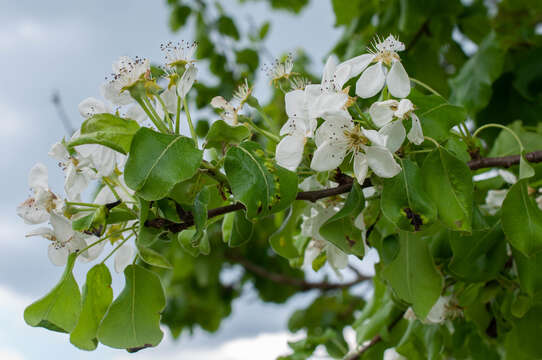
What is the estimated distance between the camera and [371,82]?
1.05 m

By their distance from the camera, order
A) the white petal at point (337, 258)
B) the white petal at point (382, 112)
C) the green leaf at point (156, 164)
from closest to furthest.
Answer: the green leaf at point (156, 164) < the white petal at point (382, 112) < the white petal at point (337, 258)

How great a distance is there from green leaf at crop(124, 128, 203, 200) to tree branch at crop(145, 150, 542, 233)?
0.13 metres

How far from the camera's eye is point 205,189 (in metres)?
0.98

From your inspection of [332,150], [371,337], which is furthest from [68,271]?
[371,337]

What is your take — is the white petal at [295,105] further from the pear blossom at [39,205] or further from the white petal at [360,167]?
the pear blossom at [39,205]

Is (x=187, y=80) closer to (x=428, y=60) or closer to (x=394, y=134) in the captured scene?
(x=394, y=134)

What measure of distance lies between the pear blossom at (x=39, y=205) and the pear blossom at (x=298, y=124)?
1.45 feet

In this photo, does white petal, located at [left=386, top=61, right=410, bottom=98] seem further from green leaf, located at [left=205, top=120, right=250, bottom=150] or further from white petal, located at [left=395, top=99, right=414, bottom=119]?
green leaf, located at [left=205, top=120, right=250, bottom=150]

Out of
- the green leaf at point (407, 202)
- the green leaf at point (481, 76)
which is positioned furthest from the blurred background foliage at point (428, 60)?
the green leaf at point (407, 202)

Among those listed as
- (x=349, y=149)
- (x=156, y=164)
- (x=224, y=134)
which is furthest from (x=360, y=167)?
(x=156, y=164)

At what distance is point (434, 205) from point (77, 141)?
0.64 meters

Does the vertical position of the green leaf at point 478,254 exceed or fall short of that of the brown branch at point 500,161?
it falls short

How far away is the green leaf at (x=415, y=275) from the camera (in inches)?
48.3

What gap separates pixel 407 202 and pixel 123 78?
1.91 ft
